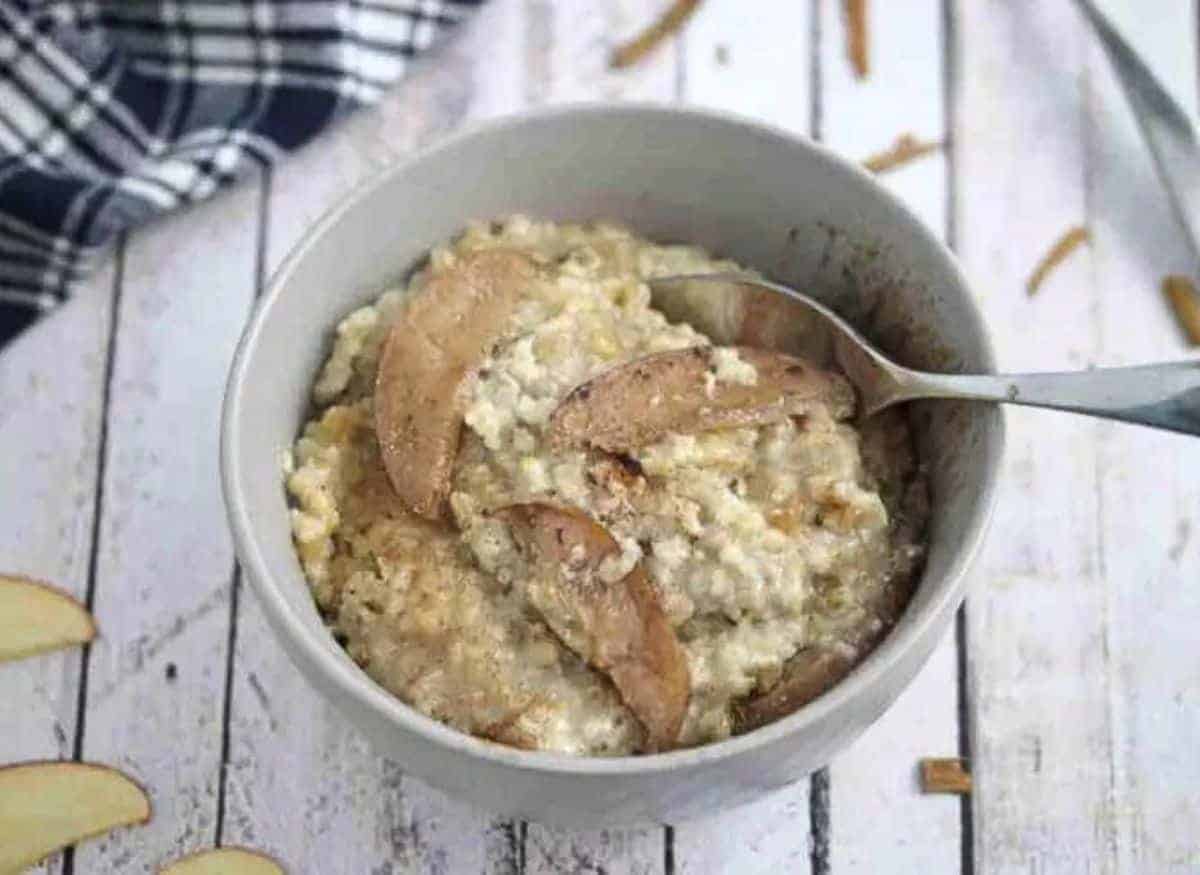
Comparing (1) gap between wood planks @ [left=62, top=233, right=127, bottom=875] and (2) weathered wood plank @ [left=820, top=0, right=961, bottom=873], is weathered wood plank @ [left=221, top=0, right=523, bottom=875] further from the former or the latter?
(2) weathered wood plank @ [left=820, top=0, right=961, bottom=873]

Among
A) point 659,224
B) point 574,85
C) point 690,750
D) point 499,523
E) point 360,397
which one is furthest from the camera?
point 574,85

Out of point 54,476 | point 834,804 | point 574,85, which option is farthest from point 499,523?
point 574,85

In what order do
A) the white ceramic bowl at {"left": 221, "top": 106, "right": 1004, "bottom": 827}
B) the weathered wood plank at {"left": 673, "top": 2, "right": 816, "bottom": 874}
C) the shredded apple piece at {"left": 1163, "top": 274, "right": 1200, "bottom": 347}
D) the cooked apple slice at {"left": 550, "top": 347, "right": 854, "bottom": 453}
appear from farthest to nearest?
the weathered wood plank at {"left": 673, "top": 2, "right": 816, "bottom": 874}
the shredded apple piece at {"left": 1163, "top": 274, "right": 1200, "bottom": 347}
the cooked apple slice at {"left": 550, "top": 347, "right": 854, "bottom": 453}
the white ceramic bowl at {"left": 221, "top": 106, "right": 1004, "bottom": 827}

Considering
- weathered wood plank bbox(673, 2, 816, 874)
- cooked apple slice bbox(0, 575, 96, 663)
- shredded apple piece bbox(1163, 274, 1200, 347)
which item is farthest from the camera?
weathered wood plank bbox(673, 2, 816, 874)

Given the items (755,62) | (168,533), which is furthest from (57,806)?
(755,62)

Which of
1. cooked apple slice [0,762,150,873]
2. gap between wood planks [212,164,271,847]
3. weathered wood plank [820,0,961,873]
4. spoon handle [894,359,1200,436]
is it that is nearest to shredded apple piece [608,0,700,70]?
weathered wood plank [820,0,961,873]

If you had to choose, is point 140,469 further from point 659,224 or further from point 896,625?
point 896,625
